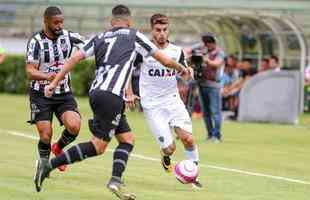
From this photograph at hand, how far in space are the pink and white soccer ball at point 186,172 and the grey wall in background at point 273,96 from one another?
13786mm

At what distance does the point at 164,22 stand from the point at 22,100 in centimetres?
2089

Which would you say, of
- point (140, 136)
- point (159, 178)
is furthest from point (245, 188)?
point (140, 136)

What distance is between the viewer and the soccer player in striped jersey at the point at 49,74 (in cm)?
1344

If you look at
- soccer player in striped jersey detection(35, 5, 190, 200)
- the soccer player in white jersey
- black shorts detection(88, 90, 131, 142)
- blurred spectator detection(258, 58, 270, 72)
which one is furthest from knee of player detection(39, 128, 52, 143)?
blurred spectator detection(258, 58, 270, 72)

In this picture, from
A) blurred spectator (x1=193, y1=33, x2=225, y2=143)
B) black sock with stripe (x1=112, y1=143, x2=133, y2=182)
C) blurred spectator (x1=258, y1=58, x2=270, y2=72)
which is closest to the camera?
black sock with stripe (x1=112, y1=143, x2=133, y2=182)

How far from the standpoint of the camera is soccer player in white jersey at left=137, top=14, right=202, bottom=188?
536 inches

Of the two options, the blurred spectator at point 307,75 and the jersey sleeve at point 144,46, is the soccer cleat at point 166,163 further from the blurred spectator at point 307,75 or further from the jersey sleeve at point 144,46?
the blurred spectator at point 307,75

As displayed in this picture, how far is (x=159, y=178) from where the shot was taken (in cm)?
1395

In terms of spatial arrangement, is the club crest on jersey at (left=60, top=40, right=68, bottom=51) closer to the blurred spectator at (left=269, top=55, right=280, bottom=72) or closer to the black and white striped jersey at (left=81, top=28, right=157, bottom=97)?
the black and white striped jersey at (left=81, top=28, right=157, bottom=97)

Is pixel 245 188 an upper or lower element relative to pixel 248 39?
upper

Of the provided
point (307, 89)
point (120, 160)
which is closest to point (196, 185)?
point (120, 160)

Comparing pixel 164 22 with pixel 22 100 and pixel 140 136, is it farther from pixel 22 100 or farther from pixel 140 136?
pixel 22 100

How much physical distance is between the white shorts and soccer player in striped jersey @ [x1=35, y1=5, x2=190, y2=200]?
7.15 feet

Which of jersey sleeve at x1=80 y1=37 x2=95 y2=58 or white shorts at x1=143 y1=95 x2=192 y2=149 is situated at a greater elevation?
jersey sleeve at x1=80 y1=37 x2=95 y2=58
